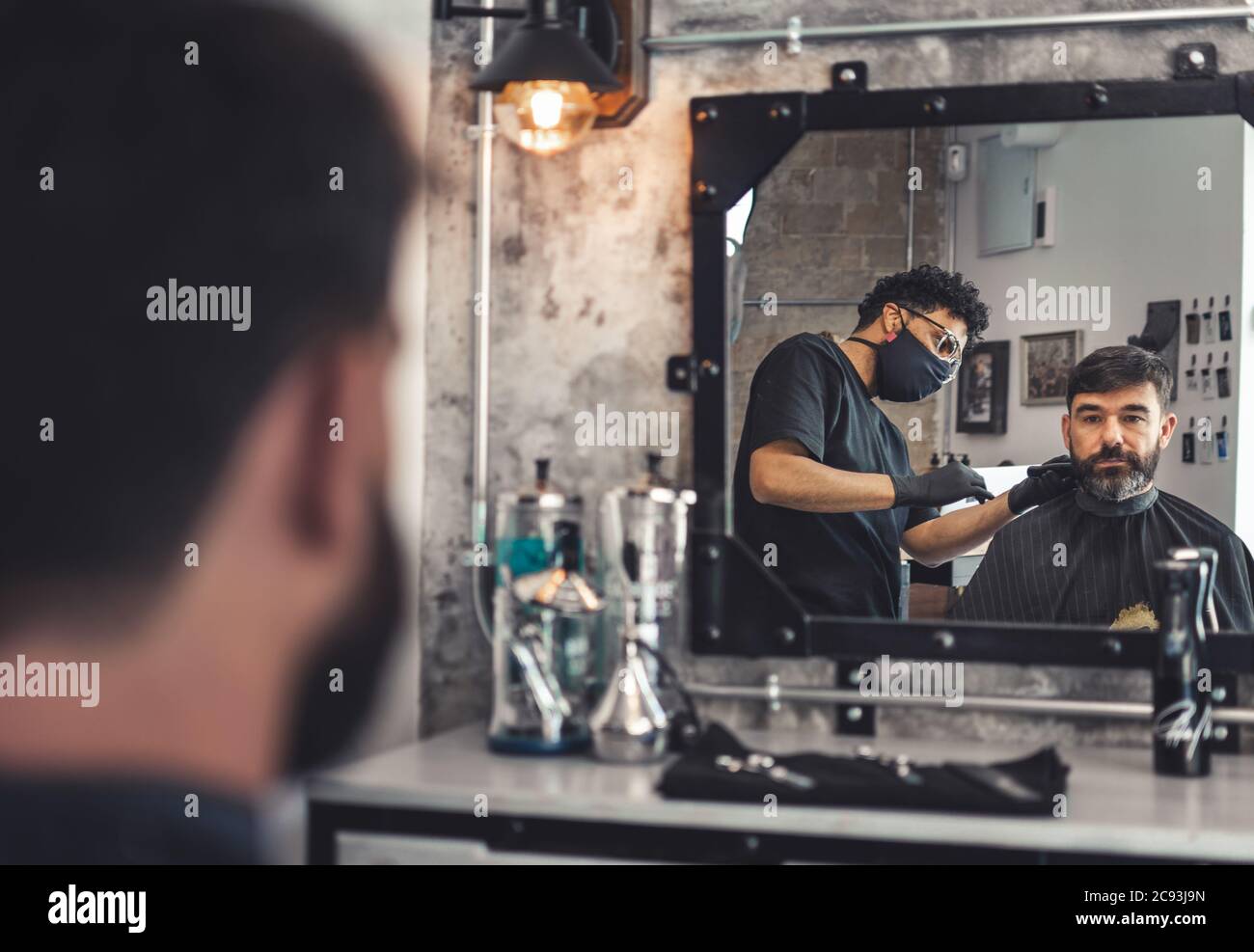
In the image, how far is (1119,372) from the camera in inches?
91.6

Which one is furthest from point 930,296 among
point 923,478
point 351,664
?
point 351,664

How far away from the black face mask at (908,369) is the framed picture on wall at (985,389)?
5 centimetres

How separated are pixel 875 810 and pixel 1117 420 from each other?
2.87 ft

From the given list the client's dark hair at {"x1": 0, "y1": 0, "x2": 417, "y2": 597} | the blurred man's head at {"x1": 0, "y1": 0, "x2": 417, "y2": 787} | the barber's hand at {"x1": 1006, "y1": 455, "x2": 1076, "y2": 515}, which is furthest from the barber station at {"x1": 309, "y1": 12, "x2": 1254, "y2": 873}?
the client's dark hair at {"x1": 0, "y1": 0, "x2": 417, "y2": 597}

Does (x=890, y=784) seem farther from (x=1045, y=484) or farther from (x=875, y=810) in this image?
(x=1045, y=484)

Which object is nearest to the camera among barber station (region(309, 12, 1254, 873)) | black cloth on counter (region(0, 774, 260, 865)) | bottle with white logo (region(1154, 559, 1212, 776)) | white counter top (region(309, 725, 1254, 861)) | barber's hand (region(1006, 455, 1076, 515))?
white counter top (region(309, 725, 1254, 861))

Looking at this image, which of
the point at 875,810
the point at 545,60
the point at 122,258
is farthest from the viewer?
the point at 545,60

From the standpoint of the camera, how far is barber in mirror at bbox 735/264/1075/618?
7.86 feet

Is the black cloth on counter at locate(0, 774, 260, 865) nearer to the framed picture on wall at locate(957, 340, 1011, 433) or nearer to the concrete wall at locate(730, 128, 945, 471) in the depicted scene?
the concrete wall at locate(730, 128, 945, 471)

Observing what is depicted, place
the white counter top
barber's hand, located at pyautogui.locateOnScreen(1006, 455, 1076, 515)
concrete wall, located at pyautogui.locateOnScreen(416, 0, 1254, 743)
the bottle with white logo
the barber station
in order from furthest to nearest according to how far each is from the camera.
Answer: concrete wall, located at pyautogui.locateOnScreen(416, 0, 1254, 743) < barber's hand, located at pyautogui.locateOnScreen(1006, 455, 1076, 515) < the barber station < the bottle with white logo < the white counter top

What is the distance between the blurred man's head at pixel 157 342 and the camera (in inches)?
76.2

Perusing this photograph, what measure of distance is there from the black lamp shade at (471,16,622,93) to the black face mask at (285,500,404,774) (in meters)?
0.79

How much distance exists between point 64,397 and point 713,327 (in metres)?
1.12

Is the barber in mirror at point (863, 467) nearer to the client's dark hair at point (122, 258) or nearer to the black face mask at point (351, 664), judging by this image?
the black face mask at point (351, 664)
